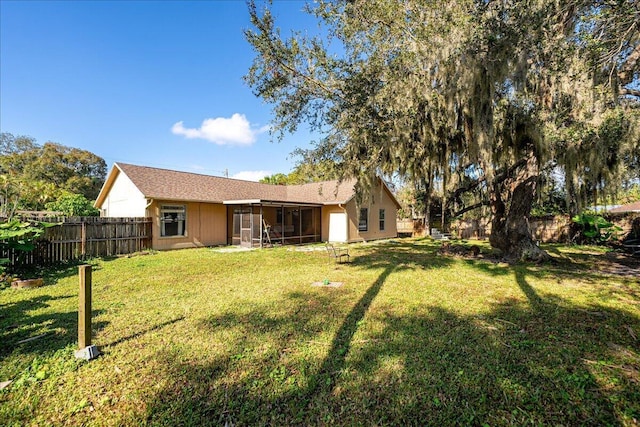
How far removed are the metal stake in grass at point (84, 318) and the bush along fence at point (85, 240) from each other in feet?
18.6

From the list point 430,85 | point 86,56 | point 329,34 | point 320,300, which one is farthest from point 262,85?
point 86,56

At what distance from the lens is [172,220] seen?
1256 cm

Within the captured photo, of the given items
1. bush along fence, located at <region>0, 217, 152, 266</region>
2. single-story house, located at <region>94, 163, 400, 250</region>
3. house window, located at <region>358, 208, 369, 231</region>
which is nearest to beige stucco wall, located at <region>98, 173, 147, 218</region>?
single-story house, located at <region>94, 163, 400, 250</region>

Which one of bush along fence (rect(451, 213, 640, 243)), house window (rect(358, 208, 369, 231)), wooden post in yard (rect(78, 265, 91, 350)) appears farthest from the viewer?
house window (rect(358, 208, 369, 231))

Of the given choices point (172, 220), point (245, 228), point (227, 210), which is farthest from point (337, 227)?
point (172, 220)

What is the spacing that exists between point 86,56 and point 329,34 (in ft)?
27.7

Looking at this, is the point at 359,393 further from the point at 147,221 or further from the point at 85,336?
the point at 147,221

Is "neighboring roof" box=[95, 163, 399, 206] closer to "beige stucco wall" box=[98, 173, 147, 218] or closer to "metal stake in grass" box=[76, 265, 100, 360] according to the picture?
"beige stucco wall" box=[98, 173, 147, 218]

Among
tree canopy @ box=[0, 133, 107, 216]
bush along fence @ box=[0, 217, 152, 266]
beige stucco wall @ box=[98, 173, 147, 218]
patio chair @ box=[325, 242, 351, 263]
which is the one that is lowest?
patio chair @ box=[325, 242, 351, 263]

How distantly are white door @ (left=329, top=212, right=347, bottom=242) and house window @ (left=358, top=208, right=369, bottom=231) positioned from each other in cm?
124

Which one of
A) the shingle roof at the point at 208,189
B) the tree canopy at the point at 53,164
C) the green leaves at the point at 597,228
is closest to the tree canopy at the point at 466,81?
the shingle roof at the point at 208,189

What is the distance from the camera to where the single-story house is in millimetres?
12312

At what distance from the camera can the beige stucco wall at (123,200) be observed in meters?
12.1

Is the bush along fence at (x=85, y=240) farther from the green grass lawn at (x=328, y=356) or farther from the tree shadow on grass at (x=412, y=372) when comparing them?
the tree shadow on grass at (x=412, y=372)
